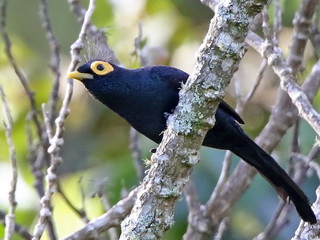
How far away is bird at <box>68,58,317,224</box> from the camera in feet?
14.3

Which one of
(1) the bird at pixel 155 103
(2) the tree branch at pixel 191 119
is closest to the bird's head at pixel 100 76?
(1) the bird at pixel 155 103

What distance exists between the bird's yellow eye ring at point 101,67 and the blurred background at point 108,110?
149 centimetres

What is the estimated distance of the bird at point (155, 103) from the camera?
435 cm

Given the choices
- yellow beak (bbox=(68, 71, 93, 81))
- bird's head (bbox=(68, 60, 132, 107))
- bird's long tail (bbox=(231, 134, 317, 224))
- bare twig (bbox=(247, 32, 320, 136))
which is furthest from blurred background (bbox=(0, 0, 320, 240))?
bare twig (bbox=(247, 32, 320, 136))

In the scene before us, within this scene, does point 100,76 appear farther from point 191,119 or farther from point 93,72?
point 191,119

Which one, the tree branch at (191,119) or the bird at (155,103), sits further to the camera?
the bird at (155,103)

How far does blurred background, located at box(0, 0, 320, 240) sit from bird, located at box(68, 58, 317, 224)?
127cm

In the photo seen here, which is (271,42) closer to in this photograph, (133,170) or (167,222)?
(167,222)

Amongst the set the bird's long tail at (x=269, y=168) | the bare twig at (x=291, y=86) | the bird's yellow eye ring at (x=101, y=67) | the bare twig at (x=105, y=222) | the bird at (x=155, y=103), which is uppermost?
the bare twig at (x=291, y=86)

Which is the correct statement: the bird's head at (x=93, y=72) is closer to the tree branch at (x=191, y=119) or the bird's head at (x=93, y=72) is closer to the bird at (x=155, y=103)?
the bird at (x=155, y=103)

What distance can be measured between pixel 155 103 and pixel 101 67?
0.34m

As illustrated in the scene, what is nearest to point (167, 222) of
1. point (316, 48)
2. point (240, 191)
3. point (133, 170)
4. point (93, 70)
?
point (93, 70)

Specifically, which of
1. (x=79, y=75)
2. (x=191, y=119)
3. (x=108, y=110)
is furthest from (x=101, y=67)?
(x=108, y=110)

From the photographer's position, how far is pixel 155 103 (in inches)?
173
